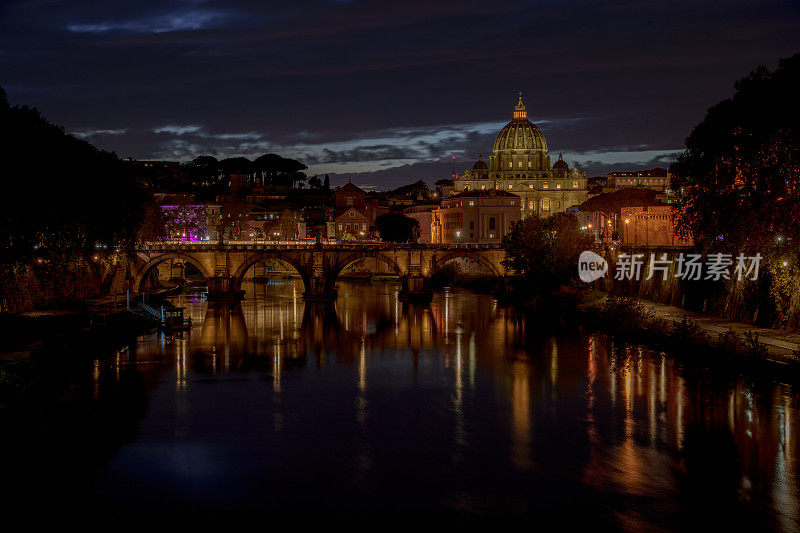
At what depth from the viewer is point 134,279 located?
212ft

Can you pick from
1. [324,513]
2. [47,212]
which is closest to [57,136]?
[47,212]

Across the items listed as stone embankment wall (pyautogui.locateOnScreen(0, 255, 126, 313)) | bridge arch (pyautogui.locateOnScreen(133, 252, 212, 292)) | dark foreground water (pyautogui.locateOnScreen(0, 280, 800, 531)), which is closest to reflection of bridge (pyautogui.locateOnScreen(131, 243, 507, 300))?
bridge arch (pyautogui.locateOnScreen(133, 252, 212, 292))

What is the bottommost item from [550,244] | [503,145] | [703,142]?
[550,244]

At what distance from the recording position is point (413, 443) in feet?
74.7

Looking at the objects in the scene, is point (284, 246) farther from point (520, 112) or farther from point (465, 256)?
point (520, 112)

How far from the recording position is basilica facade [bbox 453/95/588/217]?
154m

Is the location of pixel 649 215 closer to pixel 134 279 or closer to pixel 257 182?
pixel 134 279

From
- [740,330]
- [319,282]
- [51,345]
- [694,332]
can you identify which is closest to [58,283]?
[51,345]

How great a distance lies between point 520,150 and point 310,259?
9790cm

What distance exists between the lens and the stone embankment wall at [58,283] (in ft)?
133

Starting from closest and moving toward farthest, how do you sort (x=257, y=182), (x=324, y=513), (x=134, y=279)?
(x=324, y=513) → (x=134, y=279) → (x=257, y=182)

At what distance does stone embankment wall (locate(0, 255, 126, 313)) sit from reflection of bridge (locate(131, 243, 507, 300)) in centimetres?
406

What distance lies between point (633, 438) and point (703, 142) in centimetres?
1917

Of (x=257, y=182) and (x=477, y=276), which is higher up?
(x=257, y=182)
